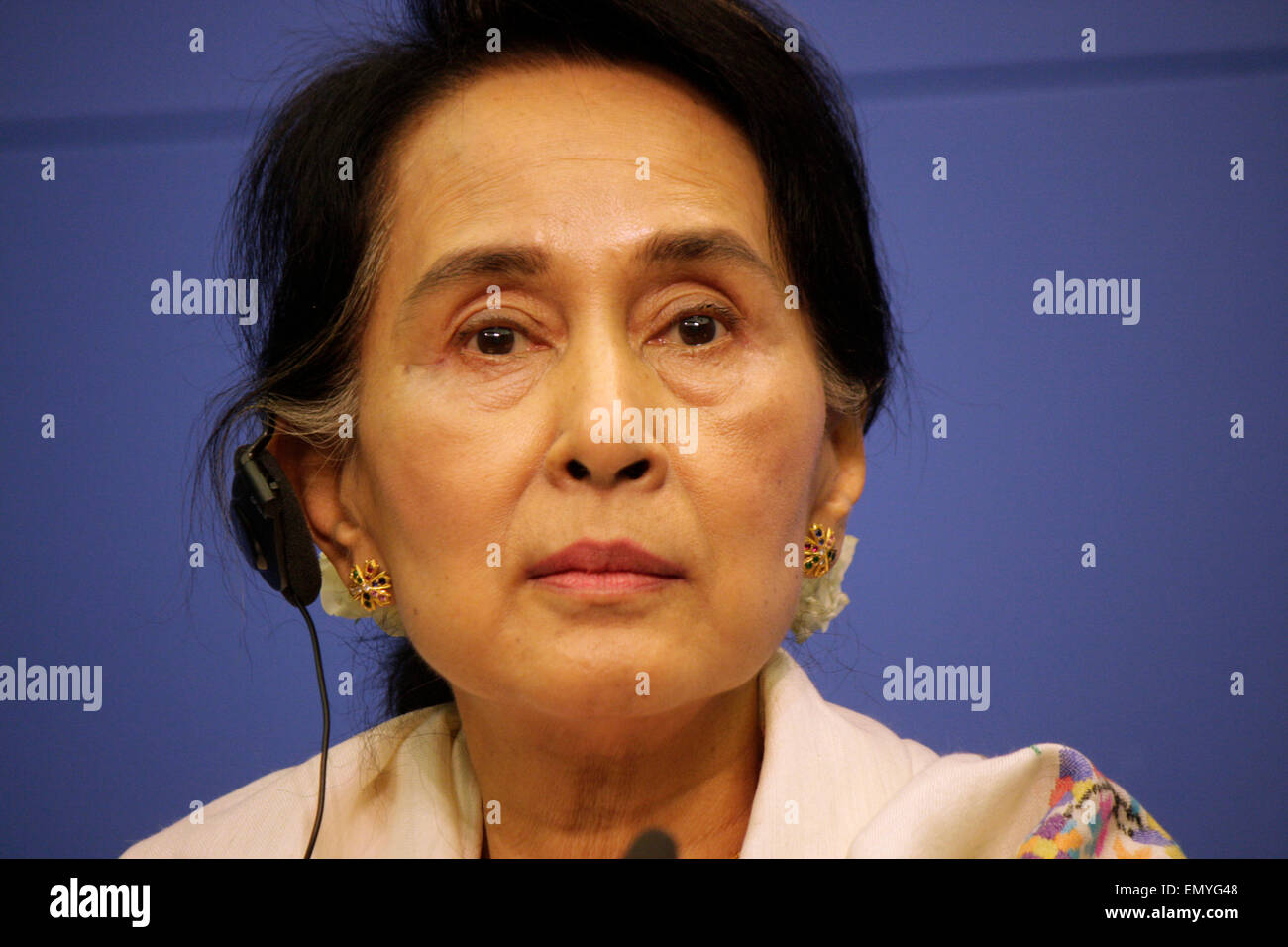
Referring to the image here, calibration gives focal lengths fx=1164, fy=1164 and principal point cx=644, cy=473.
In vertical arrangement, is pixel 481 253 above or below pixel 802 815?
above

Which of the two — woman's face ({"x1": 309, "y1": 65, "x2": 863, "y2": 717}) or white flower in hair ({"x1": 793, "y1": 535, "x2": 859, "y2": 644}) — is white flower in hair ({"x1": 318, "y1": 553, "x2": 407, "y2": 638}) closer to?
woman's face ({"x1": 309, "y1": 65, "x2": 863, "y2": 717})

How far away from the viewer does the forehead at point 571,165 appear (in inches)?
41.1

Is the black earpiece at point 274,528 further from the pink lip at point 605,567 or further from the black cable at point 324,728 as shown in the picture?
the pink lip at point 605,567

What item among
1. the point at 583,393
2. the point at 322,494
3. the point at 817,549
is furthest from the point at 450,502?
the point at 817,549

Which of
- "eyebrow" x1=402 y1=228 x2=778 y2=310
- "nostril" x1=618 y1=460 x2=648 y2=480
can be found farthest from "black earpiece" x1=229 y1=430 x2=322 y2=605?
"nostril" x1=618 y1=460 x2=648 y2=480

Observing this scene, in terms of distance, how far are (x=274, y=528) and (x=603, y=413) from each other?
0.38 metres

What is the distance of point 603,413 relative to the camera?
97cm

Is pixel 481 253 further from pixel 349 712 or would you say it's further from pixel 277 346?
pixel 349 712

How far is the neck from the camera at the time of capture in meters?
1.14

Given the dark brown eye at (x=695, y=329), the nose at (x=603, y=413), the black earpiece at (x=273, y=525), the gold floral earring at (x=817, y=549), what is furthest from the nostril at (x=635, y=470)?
the black earpiece at (x=273, y=525)

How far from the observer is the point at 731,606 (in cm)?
101

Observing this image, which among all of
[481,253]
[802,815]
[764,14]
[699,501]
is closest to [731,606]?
[699,501]

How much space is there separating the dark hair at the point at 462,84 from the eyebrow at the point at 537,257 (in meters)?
0.09
